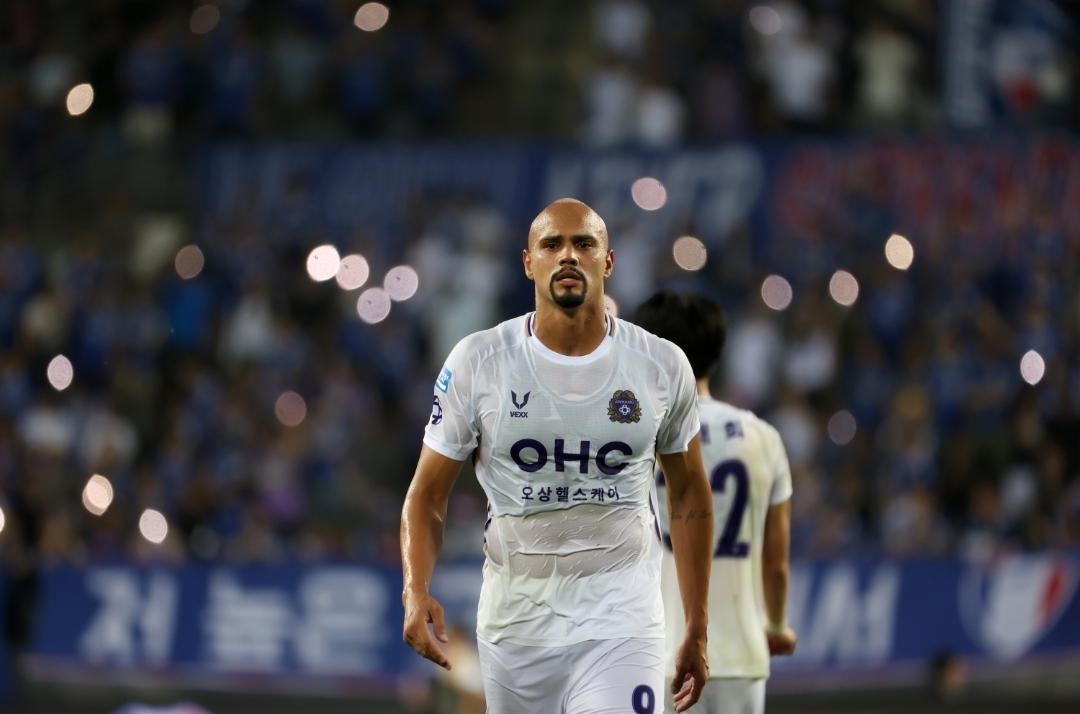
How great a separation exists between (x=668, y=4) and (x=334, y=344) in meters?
5.44

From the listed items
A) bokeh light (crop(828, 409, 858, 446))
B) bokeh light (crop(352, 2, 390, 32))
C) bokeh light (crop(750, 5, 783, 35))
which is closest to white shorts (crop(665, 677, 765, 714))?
bokeh light (crop(828, 409, 858, 446))

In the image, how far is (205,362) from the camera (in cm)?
1659

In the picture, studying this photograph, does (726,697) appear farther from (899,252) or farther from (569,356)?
(899,252)

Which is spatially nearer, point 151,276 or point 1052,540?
point 1052,540

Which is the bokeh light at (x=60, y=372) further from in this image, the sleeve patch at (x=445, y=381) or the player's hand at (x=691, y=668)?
the player's hand at (x=691, y=668)

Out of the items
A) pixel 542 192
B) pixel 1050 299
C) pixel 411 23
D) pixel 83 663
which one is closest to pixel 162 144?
pixel 411 23

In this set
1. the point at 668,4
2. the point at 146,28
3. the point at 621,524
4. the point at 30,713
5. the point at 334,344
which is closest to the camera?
the point at 621,524

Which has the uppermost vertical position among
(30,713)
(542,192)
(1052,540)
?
(542,192)

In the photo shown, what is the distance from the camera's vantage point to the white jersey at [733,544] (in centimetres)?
635

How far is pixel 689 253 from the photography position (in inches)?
640

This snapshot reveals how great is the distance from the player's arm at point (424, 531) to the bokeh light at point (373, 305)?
1127cm

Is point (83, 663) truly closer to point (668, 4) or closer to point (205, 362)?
point (205, 362)

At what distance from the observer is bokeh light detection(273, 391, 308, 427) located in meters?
15.5

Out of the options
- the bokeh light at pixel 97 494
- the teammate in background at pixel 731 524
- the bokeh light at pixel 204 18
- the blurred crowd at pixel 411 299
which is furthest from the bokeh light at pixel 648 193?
the teammate in background at pixel 731 524
